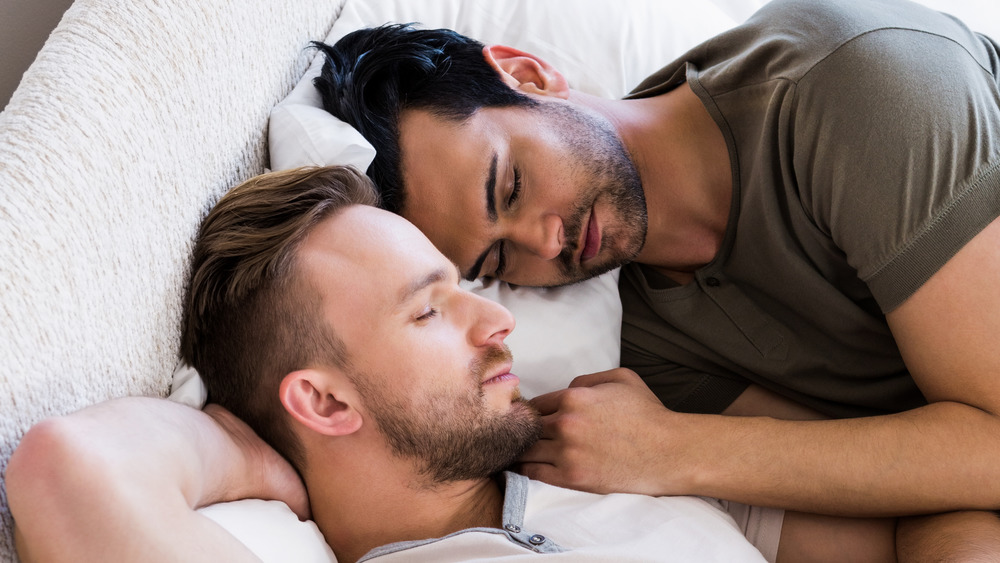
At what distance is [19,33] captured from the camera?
1.47m

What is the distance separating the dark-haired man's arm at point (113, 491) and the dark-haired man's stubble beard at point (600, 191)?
824mm

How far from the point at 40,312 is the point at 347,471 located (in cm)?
47

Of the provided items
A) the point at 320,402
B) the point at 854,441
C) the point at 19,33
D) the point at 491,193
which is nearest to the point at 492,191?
the point at 491,193

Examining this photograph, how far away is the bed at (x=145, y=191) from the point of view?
3.01 feet

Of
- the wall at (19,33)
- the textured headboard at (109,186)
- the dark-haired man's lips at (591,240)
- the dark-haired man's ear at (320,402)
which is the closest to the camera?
the textured headboard at (109,186)

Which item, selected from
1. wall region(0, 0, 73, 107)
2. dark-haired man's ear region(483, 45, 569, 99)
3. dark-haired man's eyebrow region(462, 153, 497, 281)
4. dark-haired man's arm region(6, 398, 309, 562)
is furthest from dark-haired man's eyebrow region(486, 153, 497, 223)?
wall region(0, 0, 73, 107)

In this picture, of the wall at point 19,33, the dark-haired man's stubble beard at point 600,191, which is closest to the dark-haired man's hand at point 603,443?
the dark-haired man's stubble beard at point 600,191

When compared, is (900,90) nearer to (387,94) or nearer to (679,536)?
(679,536)

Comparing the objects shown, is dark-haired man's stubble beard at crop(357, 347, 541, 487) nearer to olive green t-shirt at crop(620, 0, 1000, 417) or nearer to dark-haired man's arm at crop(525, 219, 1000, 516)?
dark-haired man's arm at crop(525, 219, 1000, 516)

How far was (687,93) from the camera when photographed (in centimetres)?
168

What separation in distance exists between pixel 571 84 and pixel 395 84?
0.48 meters

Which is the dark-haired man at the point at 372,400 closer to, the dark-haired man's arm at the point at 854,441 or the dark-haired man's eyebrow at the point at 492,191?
the dark-haired man's arm at the point at 854,441

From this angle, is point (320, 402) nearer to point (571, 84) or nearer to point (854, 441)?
point (854, 441)

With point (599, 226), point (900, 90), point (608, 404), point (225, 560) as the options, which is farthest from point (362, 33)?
point (225, 560)
